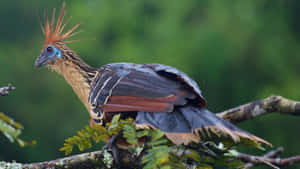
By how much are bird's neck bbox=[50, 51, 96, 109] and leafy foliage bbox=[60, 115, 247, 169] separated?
3.30 feet

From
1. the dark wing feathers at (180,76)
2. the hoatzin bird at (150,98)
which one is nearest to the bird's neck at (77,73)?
the hoatzin bird at (150,98)

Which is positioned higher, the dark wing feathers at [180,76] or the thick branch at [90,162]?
the dark wing feathers at [180,76]

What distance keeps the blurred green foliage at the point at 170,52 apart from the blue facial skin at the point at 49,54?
4653mm

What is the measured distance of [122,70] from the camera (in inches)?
100

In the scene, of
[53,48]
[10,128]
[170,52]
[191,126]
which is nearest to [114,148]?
[191,126]

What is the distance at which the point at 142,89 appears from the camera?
2.28 m

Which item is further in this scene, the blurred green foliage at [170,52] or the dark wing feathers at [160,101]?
the blurred green foliage at [170,52]

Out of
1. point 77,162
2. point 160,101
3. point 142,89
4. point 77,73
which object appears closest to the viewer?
point 77,162

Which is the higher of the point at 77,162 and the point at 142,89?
the point at 142,89

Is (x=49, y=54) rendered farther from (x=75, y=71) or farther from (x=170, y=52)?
(x=170, y=52)

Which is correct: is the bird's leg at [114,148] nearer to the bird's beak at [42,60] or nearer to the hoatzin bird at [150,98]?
the hoatzin bird at [150,98]

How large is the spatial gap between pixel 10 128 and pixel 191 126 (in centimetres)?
117

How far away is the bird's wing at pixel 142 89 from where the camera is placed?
2.16 meters

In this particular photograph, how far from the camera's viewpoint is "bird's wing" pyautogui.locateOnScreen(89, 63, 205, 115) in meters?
2.16
